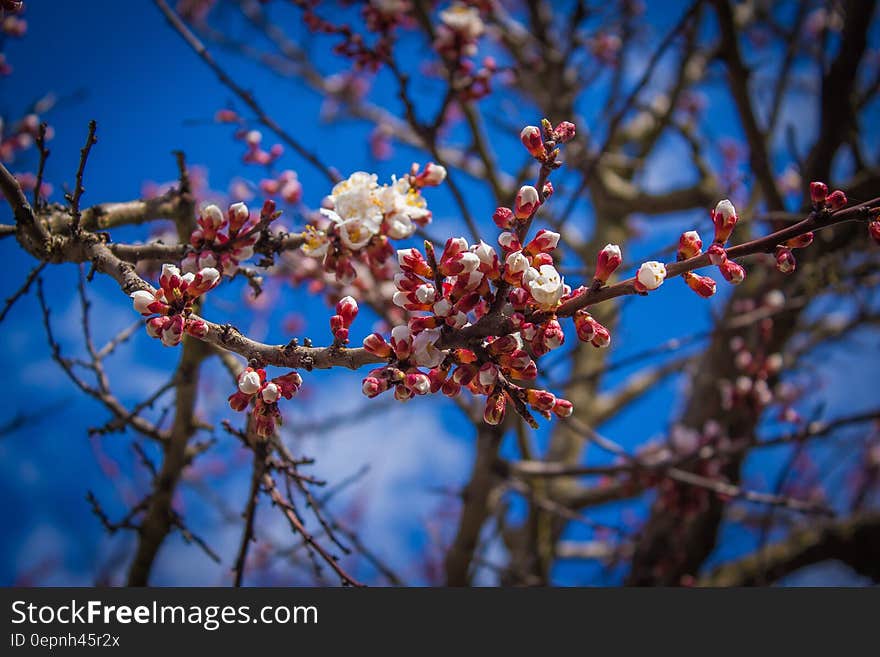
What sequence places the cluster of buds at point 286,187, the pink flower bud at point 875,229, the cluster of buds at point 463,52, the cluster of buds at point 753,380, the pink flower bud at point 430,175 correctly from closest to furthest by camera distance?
the pink flower bud at point 875,229 → the pink flower bud at point 430,175 → the cluster of buds at point 286,187 → the cluster of buds at point 463,52 → the cluster of buds at point 753,380

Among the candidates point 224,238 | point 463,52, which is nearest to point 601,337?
point 224,238

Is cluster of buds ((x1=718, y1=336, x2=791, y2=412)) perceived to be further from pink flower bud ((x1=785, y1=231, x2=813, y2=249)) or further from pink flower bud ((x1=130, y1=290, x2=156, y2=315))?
pink flower bud ((x1=130, y1=290, x2=156, y2=315))

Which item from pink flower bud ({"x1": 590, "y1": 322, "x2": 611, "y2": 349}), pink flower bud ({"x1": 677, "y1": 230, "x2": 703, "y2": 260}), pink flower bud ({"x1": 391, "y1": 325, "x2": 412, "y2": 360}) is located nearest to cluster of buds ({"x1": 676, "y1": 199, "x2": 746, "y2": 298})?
pink flower bud ({"x1": 677, "y1": 230, "x2": 703, "y2": 260})

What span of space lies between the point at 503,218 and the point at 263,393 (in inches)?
25.2

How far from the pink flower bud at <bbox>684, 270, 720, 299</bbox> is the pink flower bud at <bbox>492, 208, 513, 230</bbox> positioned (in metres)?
0.40

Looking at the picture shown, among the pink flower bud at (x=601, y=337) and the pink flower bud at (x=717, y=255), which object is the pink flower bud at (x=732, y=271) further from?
the pink flower bud at (x=601, y=337)

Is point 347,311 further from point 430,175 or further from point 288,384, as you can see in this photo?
point 430,175

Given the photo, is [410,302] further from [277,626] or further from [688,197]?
[688,197]

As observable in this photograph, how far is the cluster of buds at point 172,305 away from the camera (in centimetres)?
121

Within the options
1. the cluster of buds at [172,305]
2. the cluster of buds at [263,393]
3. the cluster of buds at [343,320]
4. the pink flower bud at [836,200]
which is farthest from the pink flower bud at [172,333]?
Result: the pink flower bud at [836,200]

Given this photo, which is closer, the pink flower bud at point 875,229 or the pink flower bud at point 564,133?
the pink flower bud at point 875,229

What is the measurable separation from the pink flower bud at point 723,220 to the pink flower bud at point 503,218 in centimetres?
43

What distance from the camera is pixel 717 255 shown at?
1.19 metres

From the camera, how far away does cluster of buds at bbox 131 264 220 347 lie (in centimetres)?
121
